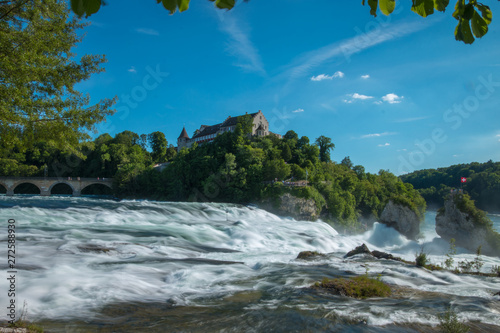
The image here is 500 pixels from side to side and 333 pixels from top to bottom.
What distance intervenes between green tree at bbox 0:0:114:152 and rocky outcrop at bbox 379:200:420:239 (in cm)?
4065

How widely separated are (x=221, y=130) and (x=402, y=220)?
58715mm

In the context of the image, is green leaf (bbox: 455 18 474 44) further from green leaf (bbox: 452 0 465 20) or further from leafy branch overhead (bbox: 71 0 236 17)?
leafy branch overhead (bbox: 71 0 236 17)

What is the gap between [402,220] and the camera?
131ft

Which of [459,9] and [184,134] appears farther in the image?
[184,134]

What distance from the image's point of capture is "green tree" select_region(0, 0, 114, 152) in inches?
288

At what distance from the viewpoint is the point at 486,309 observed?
263 inches

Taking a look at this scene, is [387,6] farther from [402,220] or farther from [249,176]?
[249,176]

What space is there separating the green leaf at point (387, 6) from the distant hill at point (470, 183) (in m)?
61.9

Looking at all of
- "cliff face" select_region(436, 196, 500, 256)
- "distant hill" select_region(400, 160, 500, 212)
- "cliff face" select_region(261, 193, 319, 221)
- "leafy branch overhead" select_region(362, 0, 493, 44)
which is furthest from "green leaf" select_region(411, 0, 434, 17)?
"distant hill" select_region(400, 160, 500, 212)

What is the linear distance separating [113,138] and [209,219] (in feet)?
285

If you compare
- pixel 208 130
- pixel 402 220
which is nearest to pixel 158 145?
pixel 208 130

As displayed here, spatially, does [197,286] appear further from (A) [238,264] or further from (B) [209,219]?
(B) [209,219]

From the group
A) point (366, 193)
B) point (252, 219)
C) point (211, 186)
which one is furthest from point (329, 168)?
point (252, 219)

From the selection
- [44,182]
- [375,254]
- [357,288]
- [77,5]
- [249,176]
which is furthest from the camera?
[44,182]
